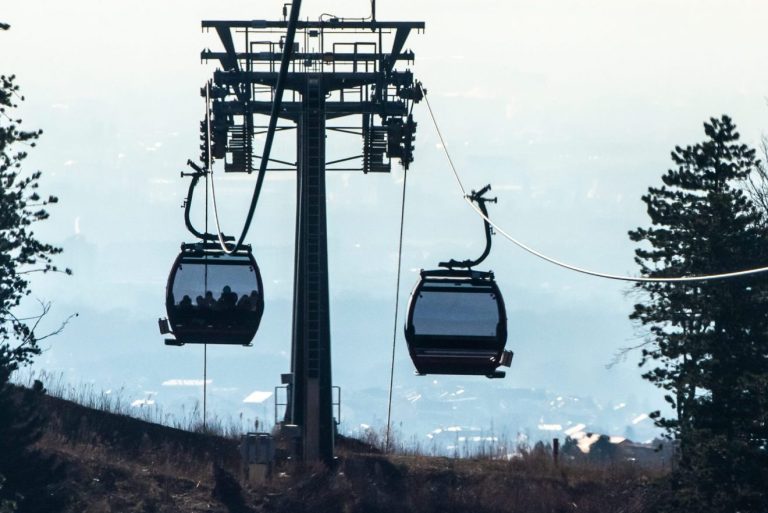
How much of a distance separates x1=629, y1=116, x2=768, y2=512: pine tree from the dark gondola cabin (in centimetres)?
1176

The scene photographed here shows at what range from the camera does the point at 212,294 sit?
31234 millimetres

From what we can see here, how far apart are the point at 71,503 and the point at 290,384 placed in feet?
24.7

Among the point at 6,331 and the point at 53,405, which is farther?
the point at 53,405

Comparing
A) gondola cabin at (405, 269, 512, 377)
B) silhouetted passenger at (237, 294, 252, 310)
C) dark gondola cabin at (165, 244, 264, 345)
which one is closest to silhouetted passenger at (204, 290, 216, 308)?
dark gondola cabin at (165, 244, 264, 345)

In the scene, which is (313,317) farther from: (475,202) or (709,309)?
(475,202)

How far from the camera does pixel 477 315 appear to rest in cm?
2828

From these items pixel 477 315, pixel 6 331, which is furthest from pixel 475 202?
pixel 6 331

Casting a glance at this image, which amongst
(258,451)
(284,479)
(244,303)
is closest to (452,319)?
(244,303)

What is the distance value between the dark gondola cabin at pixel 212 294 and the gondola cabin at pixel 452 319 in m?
3.79

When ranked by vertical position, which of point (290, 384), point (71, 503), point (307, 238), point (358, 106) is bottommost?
point (71, 503)

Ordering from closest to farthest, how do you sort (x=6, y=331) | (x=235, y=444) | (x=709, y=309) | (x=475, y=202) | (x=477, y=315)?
(x=477, y=315)
(x=475, y=202)
(x=6, y=331)
(x=709, y=309)
(x=235, y=444)

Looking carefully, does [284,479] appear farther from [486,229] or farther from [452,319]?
[452,319]

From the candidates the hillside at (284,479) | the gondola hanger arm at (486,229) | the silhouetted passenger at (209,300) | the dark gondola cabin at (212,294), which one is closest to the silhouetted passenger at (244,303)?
the dark gondola cabin at (212,294)

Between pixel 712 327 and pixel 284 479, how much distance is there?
976 centimetres
